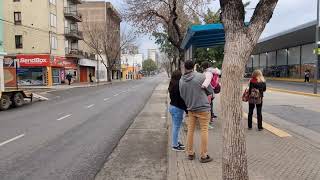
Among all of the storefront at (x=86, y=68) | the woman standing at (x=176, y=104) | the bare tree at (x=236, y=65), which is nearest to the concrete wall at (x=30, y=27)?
the storefront at (x=86, y=68)

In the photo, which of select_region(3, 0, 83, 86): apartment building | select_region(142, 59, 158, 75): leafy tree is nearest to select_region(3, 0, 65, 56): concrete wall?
select_region(3, 0, 83, 86): apartment building

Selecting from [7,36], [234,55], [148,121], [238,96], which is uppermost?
[7,36]

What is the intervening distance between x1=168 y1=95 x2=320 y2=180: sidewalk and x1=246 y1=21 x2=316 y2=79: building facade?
3285 cm

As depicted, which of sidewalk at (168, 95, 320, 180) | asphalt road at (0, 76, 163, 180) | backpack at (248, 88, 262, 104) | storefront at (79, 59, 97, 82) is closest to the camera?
sidewalk at (168, 95, 320, 180)

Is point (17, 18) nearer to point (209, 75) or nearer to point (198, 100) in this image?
point (209, 75)

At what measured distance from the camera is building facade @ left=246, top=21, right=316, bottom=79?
144 feet

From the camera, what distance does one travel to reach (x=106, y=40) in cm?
8312

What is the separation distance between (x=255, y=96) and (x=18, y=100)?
668 inches

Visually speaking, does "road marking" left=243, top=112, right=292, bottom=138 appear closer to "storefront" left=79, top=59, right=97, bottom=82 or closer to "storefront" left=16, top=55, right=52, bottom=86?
"storefront" left=16, top=55, right=52, bottom=86

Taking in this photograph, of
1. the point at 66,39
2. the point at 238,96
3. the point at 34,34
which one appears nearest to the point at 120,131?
the point at 238,96

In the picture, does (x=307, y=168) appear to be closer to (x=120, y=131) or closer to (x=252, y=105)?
(x=252, y=105)

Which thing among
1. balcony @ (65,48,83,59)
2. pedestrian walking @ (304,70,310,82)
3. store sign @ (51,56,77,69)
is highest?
balcony @ (65,48,83,59)

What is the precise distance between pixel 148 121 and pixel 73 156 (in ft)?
21.4

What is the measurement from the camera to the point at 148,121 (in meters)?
15.9
